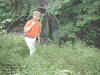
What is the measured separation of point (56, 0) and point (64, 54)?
4232mm

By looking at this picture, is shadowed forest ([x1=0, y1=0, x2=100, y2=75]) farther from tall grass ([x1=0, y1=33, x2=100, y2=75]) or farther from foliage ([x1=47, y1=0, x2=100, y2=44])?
tall grass ([x1=0, y1=33, x2=100, y2=75])

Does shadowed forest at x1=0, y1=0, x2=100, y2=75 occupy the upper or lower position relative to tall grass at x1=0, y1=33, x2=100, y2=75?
upper

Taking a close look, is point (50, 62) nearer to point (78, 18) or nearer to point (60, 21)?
point (78, 18)

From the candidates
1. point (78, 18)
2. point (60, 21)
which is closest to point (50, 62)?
point (78, 18)

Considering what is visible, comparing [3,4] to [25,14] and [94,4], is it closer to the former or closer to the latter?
[25,14]

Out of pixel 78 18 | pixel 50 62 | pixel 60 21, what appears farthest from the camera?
pixel 60 21

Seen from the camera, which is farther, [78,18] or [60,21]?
[60,21]

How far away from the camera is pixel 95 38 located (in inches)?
393

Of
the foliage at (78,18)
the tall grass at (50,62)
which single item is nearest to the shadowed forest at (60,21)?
the foliage at (78,18)

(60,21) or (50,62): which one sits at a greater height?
(60,21)

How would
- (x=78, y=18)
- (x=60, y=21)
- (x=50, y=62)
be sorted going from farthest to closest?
(x=60, y=21) < (x=78, y=18) < (x=50, y=62)

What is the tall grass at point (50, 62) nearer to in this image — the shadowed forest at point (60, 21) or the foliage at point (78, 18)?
the shadowed forest at point (60, 21)

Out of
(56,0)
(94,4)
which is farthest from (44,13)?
(94,4)

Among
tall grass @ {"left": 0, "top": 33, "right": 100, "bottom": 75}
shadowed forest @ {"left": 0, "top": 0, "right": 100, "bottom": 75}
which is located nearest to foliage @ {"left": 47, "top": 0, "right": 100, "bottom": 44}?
shadowed forest @ {"left": 0, "top": 0, "right": 100, "bottom": 75}
